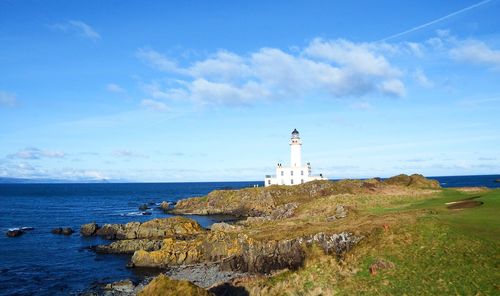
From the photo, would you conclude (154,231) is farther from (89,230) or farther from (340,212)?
(340,212)

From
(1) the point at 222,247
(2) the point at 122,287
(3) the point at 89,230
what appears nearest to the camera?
(2) the point at 122,287

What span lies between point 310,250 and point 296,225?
6.97 m

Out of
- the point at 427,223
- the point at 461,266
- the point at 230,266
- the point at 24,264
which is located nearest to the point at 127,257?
the point at 24,264

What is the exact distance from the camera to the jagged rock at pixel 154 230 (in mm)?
Answer: 56406

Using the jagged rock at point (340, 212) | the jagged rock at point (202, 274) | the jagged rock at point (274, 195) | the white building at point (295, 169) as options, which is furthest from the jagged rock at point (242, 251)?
the white building at point (295, 169)

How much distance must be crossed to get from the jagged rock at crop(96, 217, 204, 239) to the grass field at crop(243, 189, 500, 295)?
29.4 m

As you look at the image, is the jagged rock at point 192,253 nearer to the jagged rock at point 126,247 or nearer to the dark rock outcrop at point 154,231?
the jagged rock at point 126,247

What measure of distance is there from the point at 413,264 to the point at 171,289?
13269 mm

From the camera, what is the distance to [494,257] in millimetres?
22500

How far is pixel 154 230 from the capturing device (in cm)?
5706

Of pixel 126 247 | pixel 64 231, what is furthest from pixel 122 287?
pixel 64 231

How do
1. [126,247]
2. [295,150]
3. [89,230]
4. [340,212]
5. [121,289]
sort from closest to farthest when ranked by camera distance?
[121,289] < [340,212] < [126,247] < [89,230] < [295,150]

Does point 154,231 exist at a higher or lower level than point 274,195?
lower

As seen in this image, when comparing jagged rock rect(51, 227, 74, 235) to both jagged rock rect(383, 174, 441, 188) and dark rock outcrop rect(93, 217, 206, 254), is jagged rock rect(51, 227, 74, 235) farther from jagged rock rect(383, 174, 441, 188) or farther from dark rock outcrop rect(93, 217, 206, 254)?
jagged rock rect(383, 174, 441, 188)
